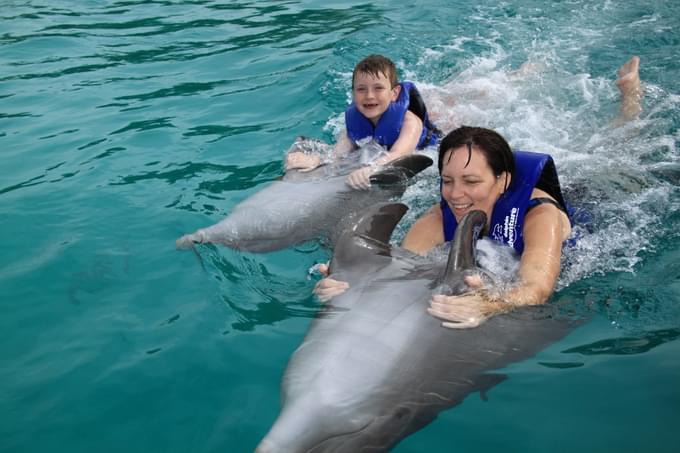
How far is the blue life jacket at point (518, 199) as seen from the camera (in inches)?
183

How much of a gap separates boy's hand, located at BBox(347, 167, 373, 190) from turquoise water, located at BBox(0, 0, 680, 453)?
0.53m

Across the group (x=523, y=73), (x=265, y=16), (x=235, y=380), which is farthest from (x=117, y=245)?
(x=265, y=16)

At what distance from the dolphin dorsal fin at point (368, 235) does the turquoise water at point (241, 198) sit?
514 mm

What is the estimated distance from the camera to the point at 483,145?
14.4ft

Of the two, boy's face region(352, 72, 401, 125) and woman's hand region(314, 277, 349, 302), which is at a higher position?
boy's face region(352, 72, 401, 125)

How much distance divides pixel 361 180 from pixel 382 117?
1347mm

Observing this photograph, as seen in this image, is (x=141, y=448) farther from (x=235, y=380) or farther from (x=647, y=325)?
(x=647, y=325)

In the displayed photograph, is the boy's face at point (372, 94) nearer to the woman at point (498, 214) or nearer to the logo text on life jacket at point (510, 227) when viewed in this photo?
the woman at point (498, 214)

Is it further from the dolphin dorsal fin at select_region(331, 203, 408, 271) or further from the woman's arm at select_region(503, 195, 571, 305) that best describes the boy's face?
the woman's arm at select_region(503, 195, 571, 305)

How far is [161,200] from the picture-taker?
265 inches

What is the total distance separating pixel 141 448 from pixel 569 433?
7.30 ft

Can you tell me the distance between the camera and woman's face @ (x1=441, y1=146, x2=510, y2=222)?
172 inches

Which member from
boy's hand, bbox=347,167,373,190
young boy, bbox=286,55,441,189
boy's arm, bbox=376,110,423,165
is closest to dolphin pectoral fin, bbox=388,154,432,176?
boy's hand, bbox=347,167,373,190

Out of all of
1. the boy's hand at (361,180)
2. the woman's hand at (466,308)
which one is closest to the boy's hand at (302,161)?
the boy's hand at (361,180)
